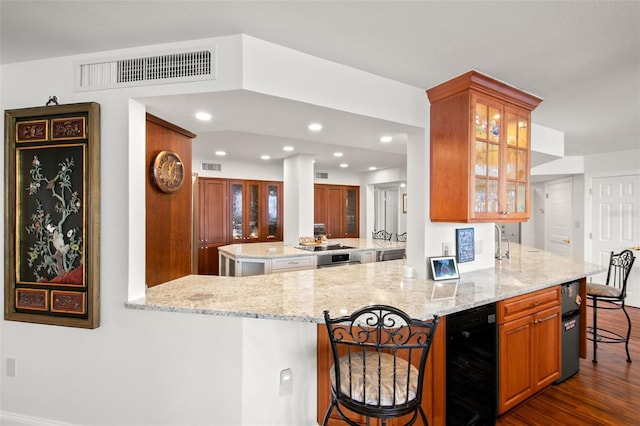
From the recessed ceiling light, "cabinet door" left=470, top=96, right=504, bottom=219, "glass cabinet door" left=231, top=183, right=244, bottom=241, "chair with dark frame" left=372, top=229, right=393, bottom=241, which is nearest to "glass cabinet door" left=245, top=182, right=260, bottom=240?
"glass cabinet door" left=231, top=183, right=244, bottom=241

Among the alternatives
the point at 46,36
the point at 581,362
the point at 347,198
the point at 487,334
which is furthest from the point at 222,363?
the point at 347,198

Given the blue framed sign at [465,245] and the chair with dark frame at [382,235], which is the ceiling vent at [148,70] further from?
the chair with dark frame at [382,235]

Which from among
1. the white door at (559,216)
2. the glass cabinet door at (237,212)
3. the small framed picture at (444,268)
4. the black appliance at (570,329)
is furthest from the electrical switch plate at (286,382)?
the white door at (559,216)

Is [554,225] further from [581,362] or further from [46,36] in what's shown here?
[46,36]

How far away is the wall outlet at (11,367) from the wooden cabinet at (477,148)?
123 inches

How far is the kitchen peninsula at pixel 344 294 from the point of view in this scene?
68.1 inches

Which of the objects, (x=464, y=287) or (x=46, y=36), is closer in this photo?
(x=46, y=36)

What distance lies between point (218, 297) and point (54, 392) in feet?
4.06

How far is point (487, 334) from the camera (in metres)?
1.99

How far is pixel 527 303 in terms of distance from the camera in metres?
2.22

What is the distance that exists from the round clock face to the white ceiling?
278 millimetres

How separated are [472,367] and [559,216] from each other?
5.16 meters

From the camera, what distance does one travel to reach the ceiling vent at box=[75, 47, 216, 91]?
175cm

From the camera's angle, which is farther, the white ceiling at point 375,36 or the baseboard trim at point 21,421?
the baseboard trim at point 21,421
